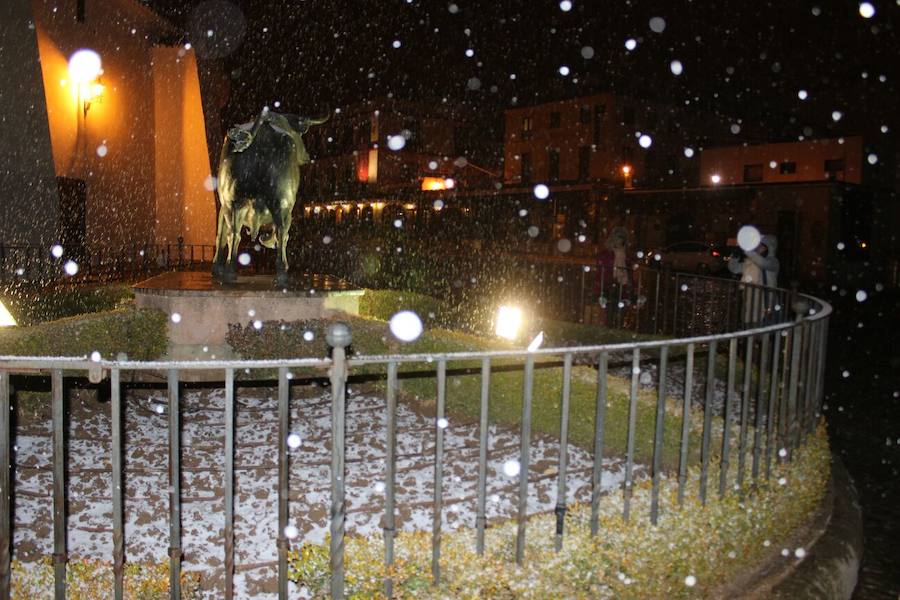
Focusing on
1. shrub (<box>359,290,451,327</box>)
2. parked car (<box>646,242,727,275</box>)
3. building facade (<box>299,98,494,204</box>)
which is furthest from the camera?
building facade (<box>299,98,494,204</box>)

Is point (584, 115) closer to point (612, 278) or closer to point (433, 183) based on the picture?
point (433, 183)

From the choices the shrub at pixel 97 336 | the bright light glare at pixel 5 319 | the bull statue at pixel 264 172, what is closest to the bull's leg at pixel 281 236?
the bull statue at pixel 264 172

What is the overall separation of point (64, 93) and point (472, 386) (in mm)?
14037

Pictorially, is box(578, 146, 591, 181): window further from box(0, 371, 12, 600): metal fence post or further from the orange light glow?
box(0, 371, 12, 600): metal fence post

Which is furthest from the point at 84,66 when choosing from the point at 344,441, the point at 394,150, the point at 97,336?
the point at 394,150

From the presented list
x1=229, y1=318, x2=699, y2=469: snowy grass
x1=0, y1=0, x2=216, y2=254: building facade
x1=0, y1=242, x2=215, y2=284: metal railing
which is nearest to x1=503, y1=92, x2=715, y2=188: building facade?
x1=0, y1=0, x2=216, y2=254: building facade

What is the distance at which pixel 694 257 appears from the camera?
28.0 m

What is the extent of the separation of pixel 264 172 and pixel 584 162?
38026 millimetres

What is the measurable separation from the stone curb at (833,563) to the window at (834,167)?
1334 inches

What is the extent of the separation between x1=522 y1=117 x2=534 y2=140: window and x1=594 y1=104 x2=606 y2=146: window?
5.74 metres

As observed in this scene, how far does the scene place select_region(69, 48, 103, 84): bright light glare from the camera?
16172 millimetres

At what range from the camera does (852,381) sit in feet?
31.9

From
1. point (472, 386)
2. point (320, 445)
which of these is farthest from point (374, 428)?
point (472, 386)

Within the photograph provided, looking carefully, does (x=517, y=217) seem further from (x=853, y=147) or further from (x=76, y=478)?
(x=76, y=478)
